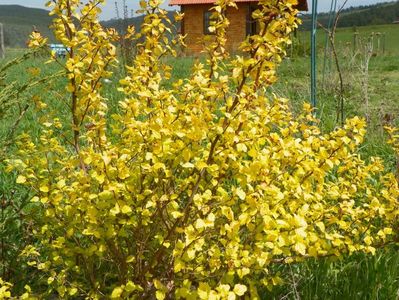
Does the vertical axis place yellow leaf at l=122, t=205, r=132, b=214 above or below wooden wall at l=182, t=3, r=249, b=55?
below

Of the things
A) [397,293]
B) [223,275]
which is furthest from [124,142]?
[397,293]

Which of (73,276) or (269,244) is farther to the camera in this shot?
(73,276)

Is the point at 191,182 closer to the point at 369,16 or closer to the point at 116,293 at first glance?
the point at 116,293

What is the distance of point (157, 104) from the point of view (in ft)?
6.79

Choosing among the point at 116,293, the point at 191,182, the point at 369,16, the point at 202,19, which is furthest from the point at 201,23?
the point at 369,16

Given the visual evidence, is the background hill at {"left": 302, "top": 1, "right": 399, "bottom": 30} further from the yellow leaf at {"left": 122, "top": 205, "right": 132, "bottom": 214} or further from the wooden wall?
the yellow leaf at {"left": 122, "top": 205, "right": 132, "bottom": 214}

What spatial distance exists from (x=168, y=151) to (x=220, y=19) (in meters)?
0.60

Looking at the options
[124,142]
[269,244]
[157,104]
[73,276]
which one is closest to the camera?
[269,244]

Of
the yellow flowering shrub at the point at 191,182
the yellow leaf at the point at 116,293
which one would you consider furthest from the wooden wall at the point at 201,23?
the yellow leaf at the point at 116,293

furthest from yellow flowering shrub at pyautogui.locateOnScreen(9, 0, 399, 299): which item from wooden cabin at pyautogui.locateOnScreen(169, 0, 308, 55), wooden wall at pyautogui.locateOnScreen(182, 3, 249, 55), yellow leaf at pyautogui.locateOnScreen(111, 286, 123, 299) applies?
wooden cabin at pyautogui.locateOnScreen(169, 0, 308, 55)

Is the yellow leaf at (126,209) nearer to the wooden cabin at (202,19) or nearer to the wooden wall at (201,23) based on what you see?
the wooden wall at (201,23)

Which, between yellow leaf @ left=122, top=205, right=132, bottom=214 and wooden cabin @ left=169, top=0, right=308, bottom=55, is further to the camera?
wooden cabin @ left=169, top=0, right=308, bottom=55

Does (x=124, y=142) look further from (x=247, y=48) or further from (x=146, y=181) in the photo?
(x=247, y=48)

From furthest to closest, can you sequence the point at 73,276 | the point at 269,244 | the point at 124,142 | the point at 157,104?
1. the point at 73,276
2. the point at 124,142
3. the point at 157,104
4. the point at 269,244
